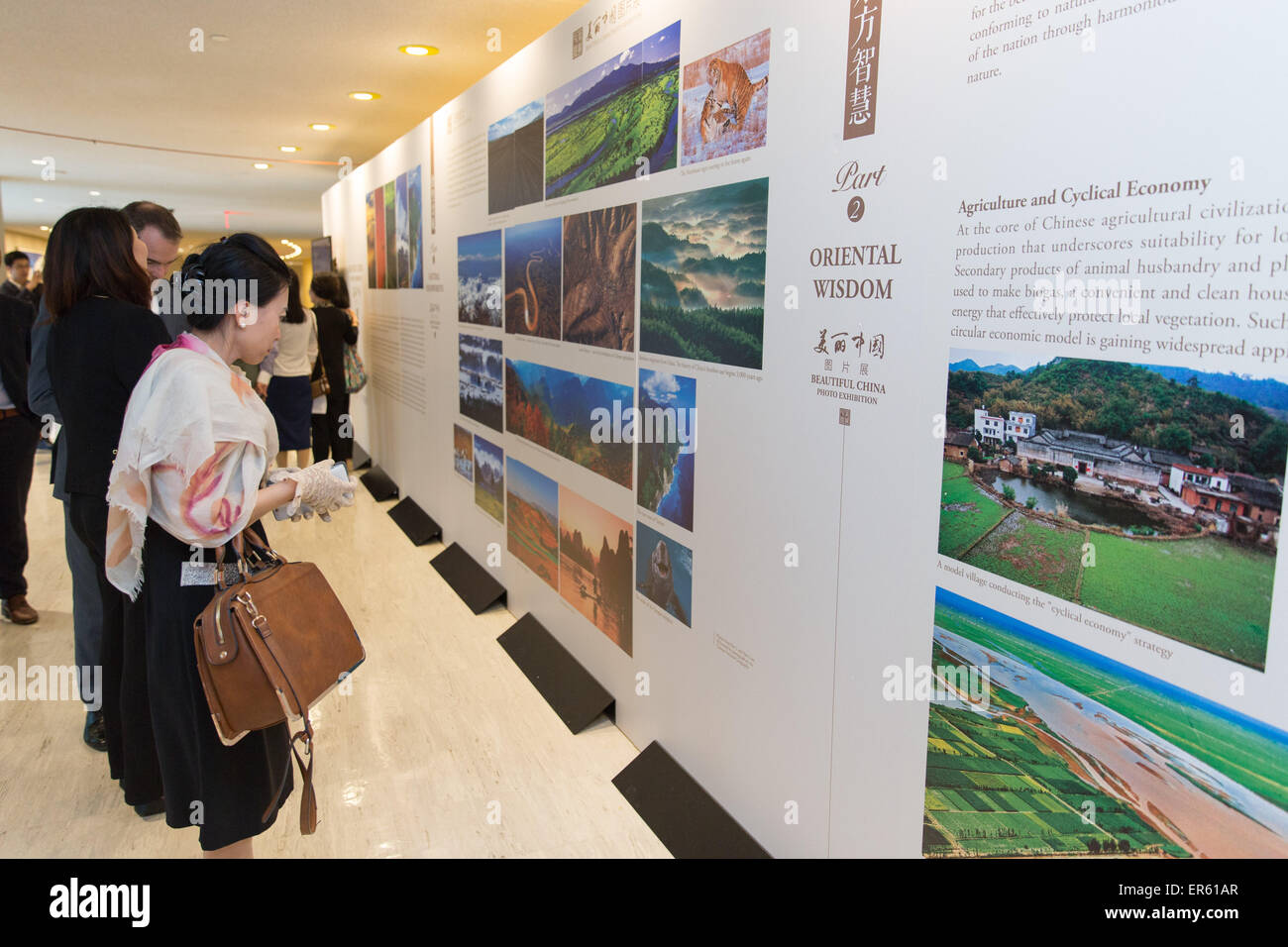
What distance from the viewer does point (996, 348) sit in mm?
1616

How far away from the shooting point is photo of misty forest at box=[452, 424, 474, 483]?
512 cm

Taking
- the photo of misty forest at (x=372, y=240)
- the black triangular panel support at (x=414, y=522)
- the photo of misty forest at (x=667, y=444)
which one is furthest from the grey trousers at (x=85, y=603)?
the photo of misty forest at (x=372, y=240)

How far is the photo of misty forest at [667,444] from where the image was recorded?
9.04 feet

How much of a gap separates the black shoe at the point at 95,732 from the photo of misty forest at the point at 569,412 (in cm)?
205

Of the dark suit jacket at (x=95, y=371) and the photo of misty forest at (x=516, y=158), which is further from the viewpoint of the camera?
the photo of misty forest at (x=516, y=158)

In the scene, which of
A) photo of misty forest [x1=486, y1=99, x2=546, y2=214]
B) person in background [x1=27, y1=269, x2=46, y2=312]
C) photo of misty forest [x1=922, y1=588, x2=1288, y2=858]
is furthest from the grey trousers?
photo of misty forest [x1=922, y1=588, x2=1288, y2=858]

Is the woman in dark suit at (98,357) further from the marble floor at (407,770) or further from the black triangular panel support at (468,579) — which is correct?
the black triangular panel support at (468,579)

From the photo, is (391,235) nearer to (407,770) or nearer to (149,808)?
(407,770)

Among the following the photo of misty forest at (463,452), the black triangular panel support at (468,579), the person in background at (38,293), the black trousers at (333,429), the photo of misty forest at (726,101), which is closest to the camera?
the photo of misty forest at (726,101)

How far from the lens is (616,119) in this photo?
3.08 metres

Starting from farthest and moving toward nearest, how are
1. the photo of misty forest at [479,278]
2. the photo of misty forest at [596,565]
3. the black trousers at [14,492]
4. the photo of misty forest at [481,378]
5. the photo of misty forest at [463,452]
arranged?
the photo of misty forest at [463,452] → the photo of misty forest at [481,378] → the photo of misty forest at [479,278] → the black trousers at [14,492] → the photo of misty forest at [596,565]

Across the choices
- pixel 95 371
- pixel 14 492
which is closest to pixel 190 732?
pixel 95 371

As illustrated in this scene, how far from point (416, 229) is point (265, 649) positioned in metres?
4.80

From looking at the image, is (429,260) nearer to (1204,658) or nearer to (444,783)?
(444,783)
